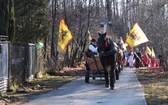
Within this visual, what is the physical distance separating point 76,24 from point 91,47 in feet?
68.0

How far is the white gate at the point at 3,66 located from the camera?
14469mm

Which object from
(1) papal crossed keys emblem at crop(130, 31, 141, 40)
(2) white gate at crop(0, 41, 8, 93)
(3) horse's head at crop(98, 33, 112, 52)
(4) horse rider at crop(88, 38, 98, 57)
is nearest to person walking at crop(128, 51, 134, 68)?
(1) papal crossed keys emblem at crop(130, 31, 141, 40)

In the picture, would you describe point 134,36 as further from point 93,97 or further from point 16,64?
point 93,97

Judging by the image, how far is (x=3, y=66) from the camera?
14719 millimetres

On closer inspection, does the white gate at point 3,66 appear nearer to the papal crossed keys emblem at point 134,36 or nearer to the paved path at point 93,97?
the paved path at point 93,97

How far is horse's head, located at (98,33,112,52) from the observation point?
49.4 ft

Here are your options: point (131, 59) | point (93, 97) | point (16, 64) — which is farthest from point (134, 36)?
point (93, 97)

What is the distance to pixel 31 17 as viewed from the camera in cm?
2222

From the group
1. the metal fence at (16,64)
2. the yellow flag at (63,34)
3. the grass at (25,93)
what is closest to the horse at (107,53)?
the grass at (25,93)

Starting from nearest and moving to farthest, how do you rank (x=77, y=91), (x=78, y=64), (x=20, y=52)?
(x=77, y=91)
(x=20, y=52)
(x=78, y=64)

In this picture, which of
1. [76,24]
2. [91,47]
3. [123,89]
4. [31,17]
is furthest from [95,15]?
[123,89]

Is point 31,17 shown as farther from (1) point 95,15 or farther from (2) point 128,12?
(2) point 128,12

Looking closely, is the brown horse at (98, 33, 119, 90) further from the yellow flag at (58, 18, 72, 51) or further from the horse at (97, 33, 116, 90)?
the yellow flag at (58, 18, 72, 51)

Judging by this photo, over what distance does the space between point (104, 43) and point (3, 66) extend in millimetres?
3985
